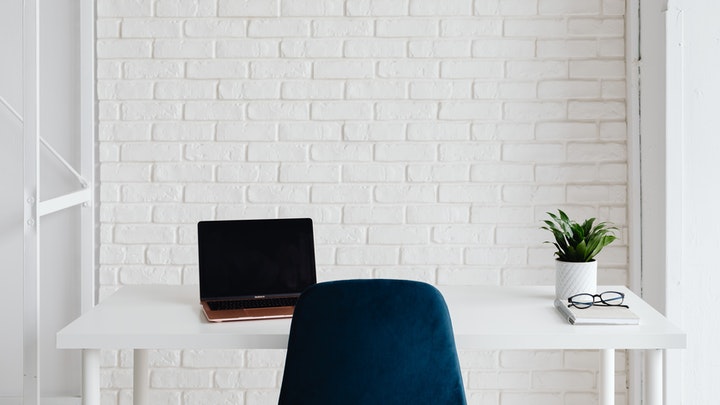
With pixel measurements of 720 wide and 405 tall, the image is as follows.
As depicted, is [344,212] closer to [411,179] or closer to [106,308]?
[411,179]

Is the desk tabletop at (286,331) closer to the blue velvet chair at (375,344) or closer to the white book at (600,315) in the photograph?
the white book at (600,315)

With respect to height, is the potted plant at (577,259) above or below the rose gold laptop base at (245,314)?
above

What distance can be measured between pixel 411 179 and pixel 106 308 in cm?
123

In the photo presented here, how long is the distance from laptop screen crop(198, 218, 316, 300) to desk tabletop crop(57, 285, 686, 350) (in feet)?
0.33

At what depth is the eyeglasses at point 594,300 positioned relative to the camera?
7.54 feet

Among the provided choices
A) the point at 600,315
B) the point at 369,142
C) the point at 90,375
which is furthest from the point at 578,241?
the point at 90,375

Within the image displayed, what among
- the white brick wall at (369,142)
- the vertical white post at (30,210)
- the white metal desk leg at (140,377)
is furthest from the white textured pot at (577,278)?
the vertical white post at (30,210)

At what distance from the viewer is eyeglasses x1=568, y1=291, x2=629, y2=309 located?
7.54ft

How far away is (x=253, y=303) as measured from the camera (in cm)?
235

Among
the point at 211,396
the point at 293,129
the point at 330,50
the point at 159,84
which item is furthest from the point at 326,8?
the point at 211,396

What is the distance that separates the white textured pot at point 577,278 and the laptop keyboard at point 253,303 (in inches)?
27.2

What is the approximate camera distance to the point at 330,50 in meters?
3.19

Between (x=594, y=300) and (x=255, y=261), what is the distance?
86cm

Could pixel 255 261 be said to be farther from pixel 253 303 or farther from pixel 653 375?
pixel 653 375
